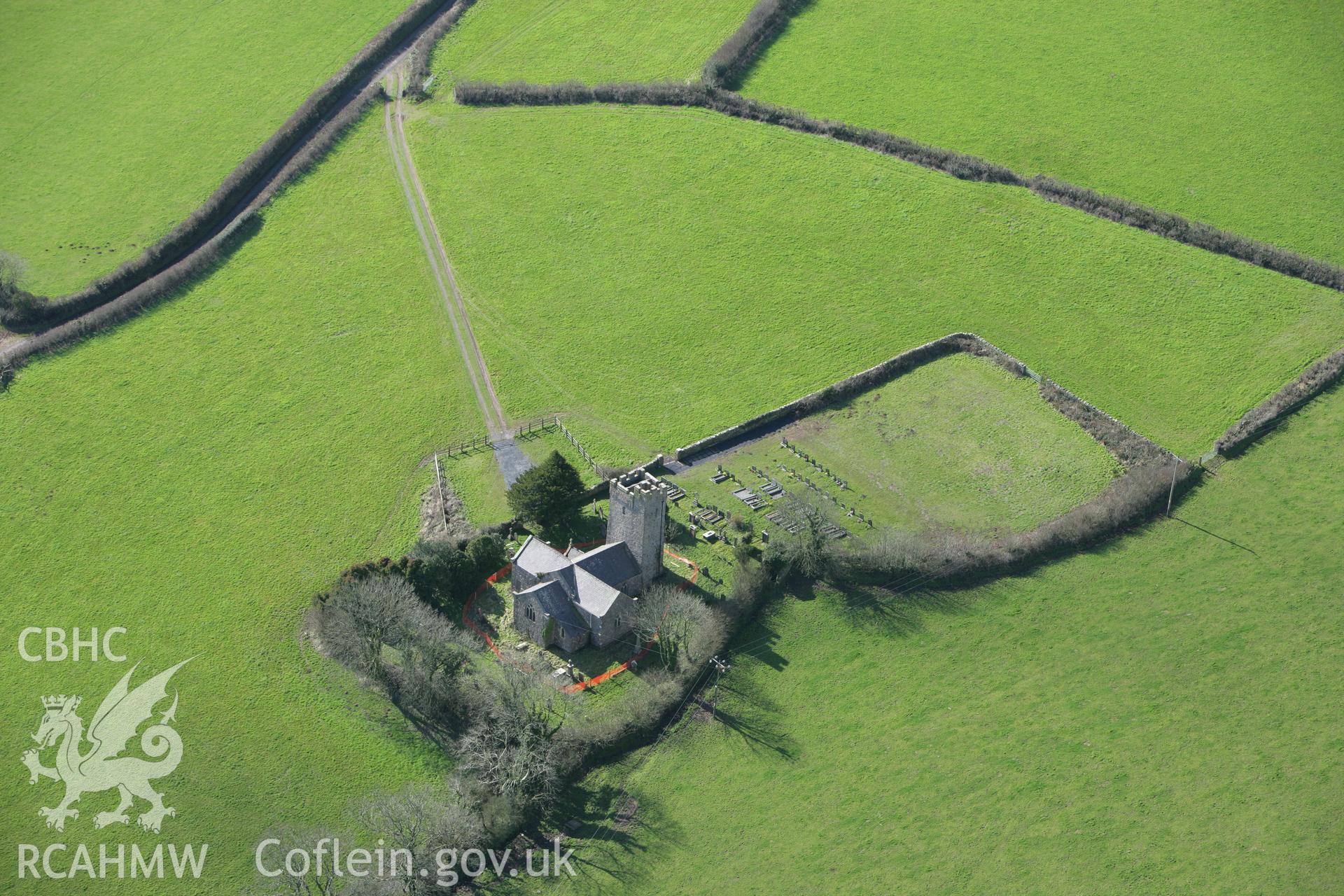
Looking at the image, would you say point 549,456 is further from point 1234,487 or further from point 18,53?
point 18,53

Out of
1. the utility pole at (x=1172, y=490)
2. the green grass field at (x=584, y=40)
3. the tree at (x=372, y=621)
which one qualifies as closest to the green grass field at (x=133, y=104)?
the green grass field at (x=584, y=40)

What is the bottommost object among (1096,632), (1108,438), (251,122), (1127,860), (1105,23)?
(1127,860)

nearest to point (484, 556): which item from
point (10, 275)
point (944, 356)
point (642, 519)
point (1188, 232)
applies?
point (642, 519)

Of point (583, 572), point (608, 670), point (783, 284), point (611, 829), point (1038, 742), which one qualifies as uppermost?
point (783, 284)

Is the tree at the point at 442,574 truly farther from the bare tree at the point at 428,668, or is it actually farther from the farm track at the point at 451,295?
the farm track at the point at 451,295

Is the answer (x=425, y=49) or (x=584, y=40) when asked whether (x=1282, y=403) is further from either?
(x=425, y=49)

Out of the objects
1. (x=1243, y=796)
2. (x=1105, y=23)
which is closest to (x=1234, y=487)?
(x=1243, y=796)
